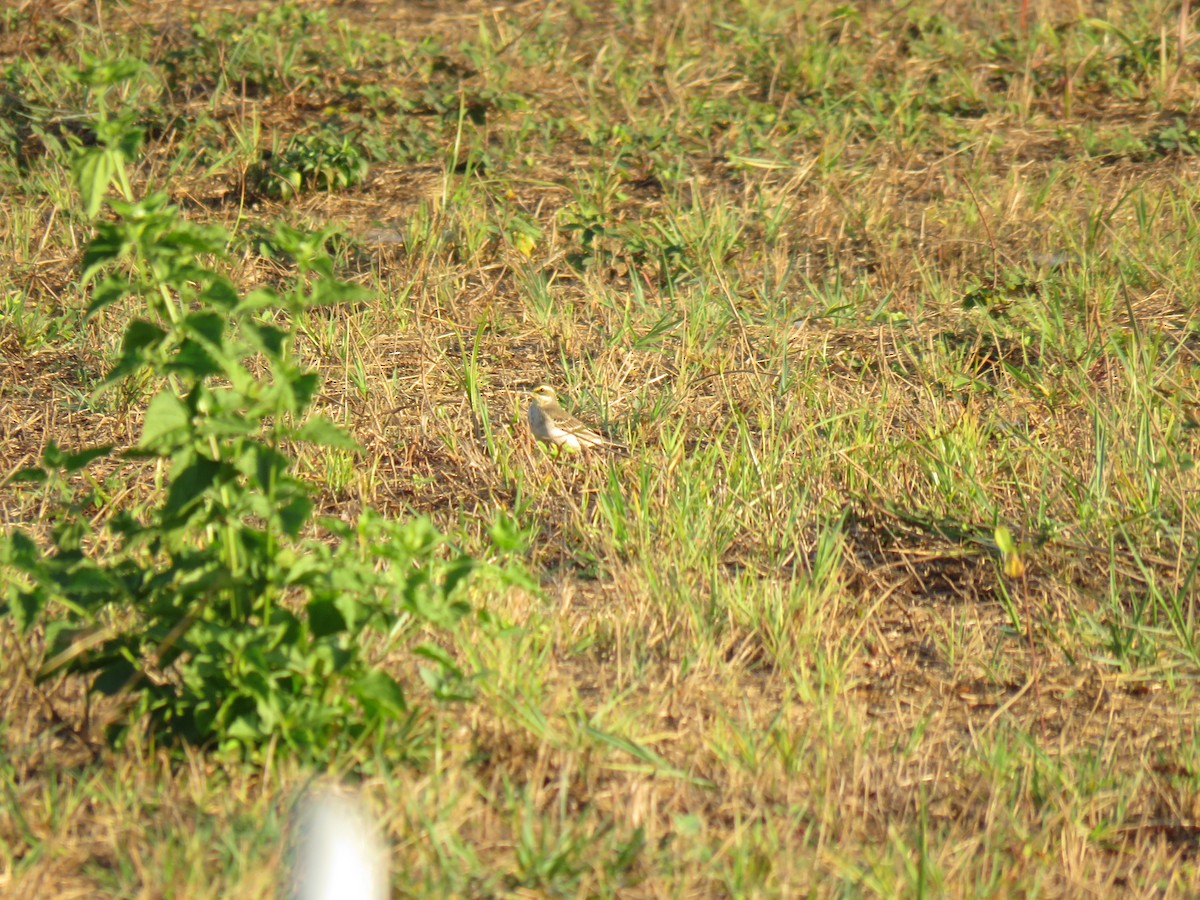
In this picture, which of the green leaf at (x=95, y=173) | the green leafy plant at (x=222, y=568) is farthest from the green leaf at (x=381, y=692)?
the green leaf at (x=95, y=173)

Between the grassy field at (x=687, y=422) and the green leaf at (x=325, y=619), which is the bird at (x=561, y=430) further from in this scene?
the green leaf at (x=325, y=619)

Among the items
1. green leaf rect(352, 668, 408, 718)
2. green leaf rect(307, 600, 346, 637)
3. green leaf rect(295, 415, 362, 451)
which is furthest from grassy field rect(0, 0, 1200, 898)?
green leaf rect(295, 415, 362, 451)

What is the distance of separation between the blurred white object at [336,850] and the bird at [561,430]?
7.39 feet

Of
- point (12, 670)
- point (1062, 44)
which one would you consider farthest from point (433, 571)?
point (1062, 44)

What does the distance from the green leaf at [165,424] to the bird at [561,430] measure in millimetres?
2353

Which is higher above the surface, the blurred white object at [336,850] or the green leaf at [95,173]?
the green leaf at [95,173]

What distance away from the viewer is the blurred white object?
311 cm

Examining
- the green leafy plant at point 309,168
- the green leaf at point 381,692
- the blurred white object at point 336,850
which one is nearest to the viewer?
the blurred white object at point 336,850

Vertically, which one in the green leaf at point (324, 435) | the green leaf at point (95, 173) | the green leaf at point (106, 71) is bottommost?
the green leaf at point (324, 435)

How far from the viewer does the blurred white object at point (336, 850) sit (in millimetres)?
3105

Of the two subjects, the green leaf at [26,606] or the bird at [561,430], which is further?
the bird at [561,430]

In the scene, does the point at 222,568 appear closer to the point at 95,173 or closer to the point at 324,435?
the point at 324,435

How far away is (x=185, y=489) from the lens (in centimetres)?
323

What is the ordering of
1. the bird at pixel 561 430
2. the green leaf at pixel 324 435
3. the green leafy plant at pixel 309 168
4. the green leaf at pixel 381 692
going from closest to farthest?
the green leaf at pixel 324 435, the green leaf at pixel 381 692, the bird at pixel 561 430, the green leafy plant at pixel 309 168
